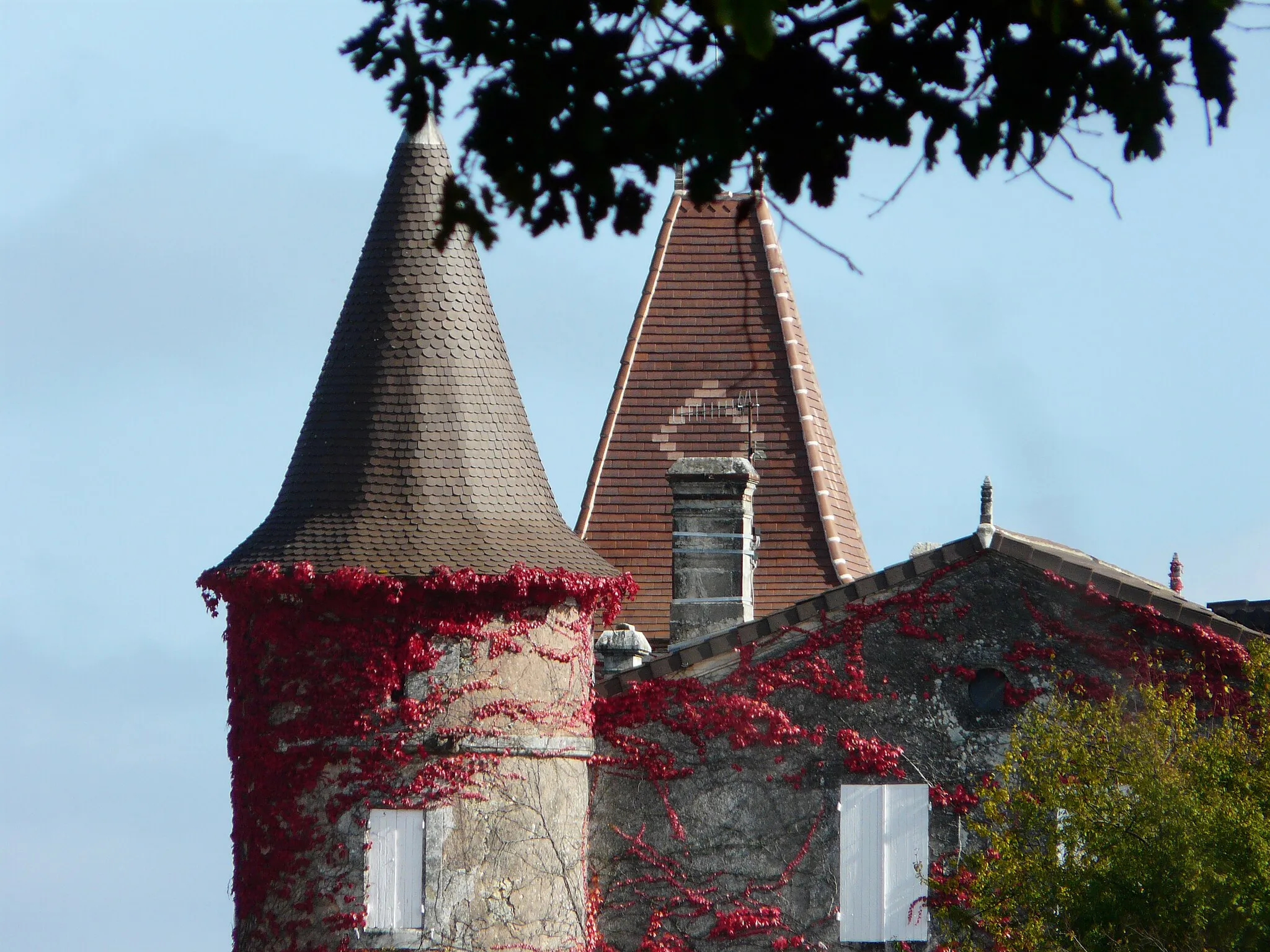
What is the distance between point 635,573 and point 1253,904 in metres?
14.4

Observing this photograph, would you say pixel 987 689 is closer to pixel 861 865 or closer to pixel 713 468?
pixel 861 865

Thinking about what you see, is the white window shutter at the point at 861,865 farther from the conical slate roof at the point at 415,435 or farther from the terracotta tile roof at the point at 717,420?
the terracotta tile roof at the point at 717,420

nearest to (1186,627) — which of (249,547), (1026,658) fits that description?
(1026,658)

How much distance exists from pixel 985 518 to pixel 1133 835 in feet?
15.9

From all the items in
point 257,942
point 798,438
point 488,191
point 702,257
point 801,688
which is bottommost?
point 257,942

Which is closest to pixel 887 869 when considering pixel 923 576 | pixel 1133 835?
pixel 923 576

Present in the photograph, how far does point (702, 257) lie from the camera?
3009cm

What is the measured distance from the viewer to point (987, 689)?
18578 mm

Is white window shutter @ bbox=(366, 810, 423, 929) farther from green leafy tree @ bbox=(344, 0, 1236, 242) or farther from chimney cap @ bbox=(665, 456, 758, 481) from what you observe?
green leafy tree @ bbox=(344, 0, 1236, 242)

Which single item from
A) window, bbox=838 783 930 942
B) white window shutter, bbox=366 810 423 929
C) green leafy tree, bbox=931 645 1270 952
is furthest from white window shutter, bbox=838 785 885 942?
white window shutter, bbox=366 810 423 929

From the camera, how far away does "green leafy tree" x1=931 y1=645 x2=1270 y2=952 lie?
13.9 meters

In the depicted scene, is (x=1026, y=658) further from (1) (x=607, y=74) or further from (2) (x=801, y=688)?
(1) (x=607, y=74)

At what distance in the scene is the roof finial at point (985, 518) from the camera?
727 inches

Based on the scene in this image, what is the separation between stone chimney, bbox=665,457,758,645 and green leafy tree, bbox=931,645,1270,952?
5050 millimetres
